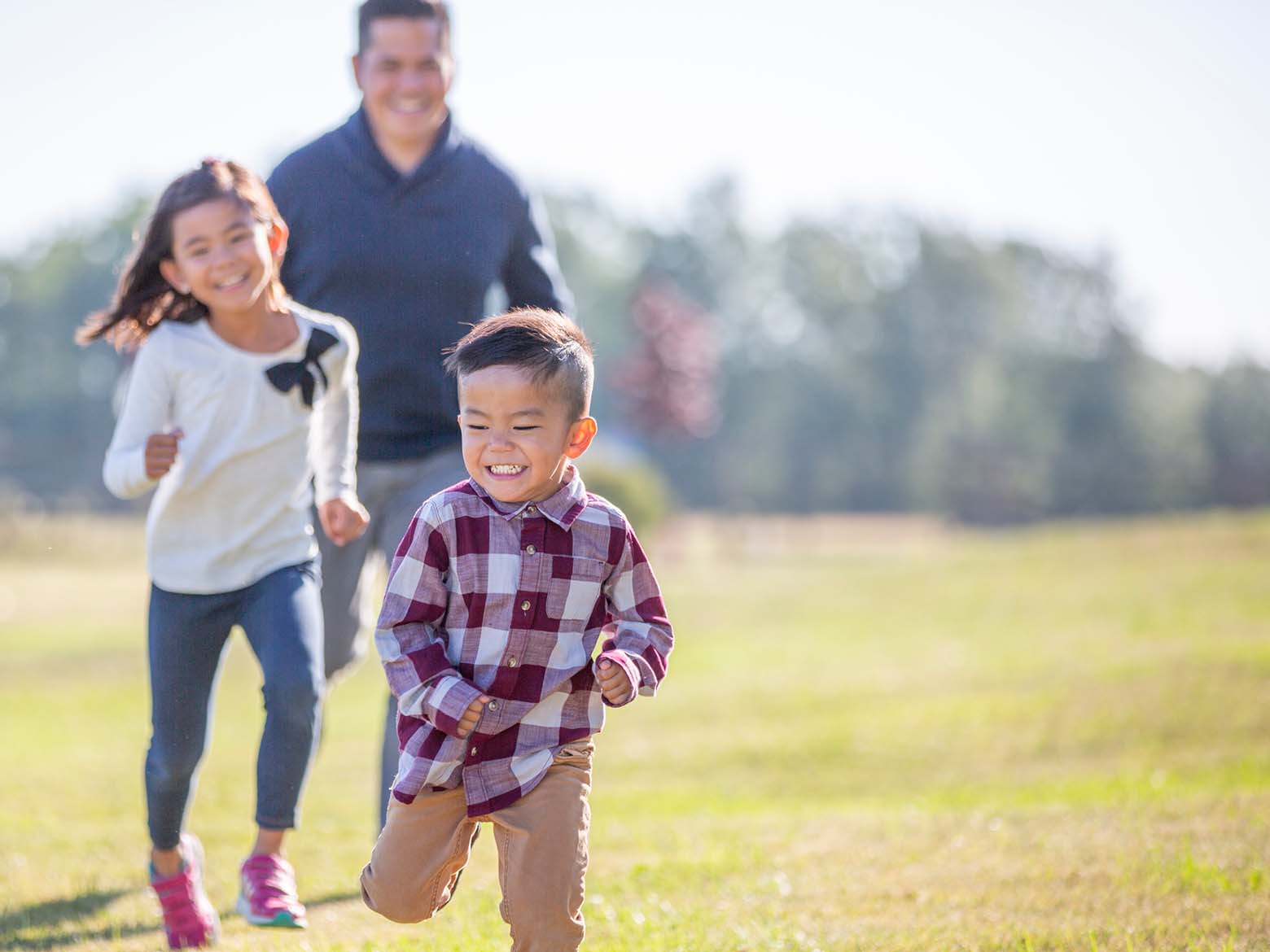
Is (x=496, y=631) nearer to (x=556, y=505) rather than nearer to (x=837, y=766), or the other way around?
(x=556, y=505)

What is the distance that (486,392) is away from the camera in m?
3.27

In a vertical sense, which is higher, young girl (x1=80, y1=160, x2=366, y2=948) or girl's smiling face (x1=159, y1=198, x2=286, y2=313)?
girl's smiling face (x1=159, y1=198, x2=286, y2=313)

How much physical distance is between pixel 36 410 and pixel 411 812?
56.0 metres

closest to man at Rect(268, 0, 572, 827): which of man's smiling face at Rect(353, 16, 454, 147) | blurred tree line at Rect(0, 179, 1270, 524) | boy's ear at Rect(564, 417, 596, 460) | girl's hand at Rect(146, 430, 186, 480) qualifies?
man's smiling face at Rect(353, 16, 454, 147)

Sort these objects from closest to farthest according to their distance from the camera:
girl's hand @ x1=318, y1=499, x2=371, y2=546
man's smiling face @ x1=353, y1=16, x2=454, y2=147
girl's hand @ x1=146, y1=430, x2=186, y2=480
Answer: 1. girl's hand @ x1=146, y1=430, x2=186, y2=480
2. girl's hand @ x1=318, y1=499, x2=371, y2=546
3. man's smiling face @ x1=353, y1=16, x2=454, y2=147

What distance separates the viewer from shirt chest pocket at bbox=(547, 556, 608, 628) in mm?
3334

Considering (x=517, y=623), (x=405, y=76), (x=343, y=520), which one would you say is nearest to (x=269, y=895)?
(x=343, y=520)

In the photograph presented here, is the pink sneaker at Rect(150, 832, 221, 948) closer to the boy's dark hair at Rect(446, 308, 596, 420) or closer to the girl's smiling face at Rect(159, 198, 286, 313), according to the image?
the girl's smiling face at Rect(159, 198, 286, 313)

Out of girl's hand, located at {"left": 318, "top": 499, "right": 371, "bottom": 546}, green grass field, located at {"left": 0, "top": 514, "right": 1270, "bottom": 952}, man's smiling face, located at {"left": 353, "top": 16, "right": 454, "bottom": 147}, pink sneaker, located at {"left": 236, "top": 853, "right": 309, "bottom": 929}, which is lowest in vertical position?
green grass field, located at {"left": 0, "top": 514, "right": 1270, "bottom": 952}

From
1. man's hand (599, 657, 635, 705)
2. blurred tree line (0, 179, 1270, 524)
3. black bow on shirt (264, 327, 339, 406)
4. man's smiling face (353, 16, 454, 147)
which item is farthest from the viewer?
blurred tree line (0, 179, 1270, 524)

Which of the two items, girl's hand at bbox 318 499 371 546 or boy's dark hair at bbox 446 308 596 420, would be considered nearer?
boy's dark hair at bbox 446 308 596 420

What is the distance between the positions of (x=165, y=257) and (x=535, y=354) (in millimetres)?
1774

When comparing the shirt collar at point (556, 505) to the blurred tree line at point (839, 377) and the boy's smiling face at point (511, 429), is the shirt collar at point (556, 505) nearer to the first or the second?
the boy's smiling face at point (511, 429)

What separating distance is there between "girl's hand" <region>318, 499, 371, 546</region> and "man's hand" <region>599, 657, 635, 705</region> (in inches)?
62.0
